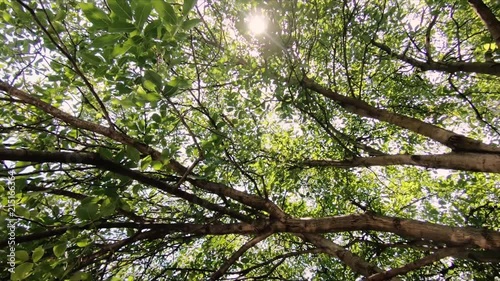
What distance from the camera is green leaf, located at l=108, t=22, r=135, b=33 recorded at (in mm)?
1156

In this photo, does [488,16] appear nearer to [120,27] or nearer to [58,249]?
[120,27]

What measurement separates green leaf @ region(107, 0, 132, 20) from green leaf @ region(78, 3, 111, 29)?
0.10m

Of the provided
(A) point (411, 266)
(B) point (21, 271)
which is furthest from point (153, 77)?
(A) point (411, 266)

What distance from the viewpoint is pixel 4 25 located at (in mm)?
3305

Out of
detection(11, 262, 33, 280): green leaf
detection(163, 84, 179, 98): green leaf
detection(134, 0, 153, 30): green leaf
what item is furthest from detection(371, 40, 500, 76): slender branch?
detection(11, 262, 33, 280): green leaf

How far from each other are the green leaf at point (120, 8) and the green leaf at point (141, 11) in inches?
1.2

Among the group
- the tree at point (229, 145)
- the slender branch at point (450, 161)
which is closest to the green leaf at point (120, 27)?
the tree at point (229, 145)

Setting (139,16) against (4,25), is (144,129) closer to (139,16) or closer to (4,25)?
(139,16)

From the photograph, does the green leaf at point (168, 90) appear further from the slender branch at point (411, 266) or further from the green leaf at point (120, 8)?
the slender branch at point (411, 266)

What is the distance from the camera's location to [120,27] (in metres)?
1.17

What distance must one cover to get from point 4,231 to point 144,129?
1.27m

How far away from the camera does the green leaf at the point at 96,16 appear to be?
1170 mm

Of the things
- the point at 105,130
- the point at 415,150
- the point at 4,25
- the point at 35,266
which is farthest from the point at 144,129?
the point at 415,150

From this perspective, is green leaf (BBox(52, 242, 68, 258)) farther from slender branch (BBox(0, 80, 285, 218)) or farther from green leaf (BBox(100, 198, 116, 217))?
slender branch (BBox(0, 80, 285, 218))
